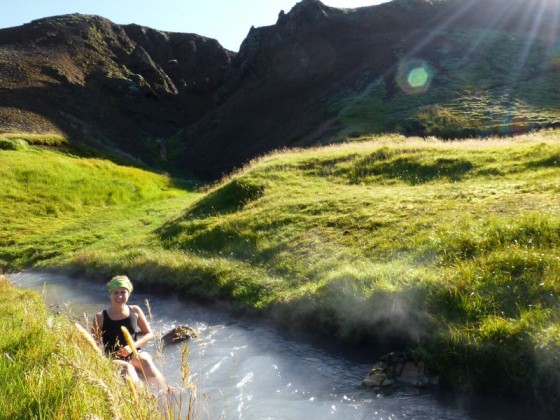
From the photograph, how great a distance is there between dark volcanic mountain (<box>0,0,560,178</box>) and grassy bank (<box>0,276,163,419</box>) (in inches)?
1578

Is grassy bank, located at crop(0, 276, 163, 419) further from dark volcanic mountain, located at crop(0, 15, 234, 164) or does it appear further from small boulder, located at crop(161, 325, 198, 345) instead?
dark volcanic mountain, located at crop(0, 15, 234, 164)

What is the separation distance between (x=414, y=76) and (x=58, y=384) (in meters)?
63.3

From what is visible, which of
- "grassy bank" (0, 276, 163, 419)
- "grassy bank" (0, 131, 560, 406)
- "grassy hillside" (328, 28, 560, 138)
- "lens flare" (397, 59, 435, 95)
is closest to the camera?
"grassy bank" (0, 276, 163, 419)

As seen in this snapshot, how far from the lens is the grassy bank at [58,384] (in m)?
4.07

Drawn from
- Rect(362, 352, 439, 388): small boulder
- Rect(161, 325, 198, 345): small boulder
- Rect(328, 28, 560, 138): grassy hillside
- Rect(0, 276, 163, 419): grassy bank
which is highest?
Rect(328, 28, 560, 138): grassy hillside

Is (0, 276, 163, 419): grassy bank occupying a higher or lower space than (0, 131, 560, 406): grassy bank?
higher

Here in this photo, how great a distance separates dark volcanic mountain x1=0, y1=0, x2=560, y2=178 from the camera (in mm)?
51219

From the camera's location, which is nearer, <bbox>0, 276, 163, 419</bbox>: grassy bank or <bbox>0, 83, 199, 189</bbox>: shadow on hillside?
<bbox>0, 276, 163, 419</bbox>: grassy bank

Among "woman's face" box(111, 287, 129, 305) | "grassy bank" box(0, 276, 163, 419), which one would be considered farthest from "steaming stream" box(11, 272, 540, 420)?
"woman's face" box(111, 287, 129, 305)

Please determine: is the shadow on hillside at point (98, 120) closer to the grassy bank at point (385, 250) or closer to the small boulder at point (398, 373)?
the grassy bank at point (385, 250)

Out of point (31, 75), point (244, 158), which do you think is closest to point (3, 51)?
point (31, 75)

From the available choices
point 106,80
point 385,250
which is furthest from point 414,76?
A: point 106,80

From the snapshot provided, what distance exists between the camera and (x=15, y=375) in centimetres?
551

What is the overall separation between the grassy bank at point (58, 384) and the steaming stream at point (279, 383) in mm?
798
